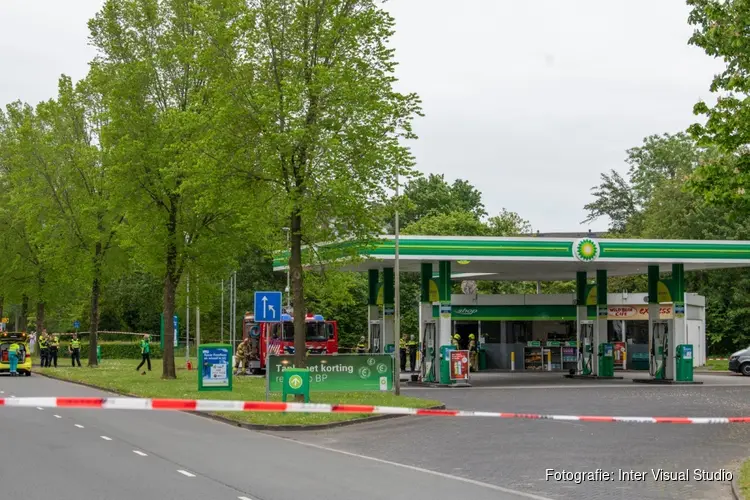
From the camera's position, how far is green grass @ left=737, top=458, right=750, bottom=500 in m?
11.6

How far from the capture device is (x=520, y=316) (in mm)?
48875

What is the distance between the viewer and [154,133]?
37.4 m

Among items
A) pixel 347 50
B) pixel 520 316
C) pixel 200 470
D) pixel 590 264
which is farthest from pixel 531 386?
pixel 200 470

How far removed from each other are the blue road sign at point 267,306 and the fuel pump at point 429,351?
12.3 m

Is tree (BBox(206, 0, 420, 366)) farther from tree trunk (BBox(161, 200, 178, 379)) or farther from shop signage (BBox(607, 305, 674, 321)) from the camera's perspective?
shop signage (BBox(607, 305, 674, 321))

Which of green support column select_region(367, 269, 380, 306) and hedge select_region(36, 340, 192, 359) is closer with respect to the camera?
green support column select_region(367, 269, 380, 306)

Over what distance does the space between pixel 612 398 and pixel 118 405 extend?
19875 millimetres

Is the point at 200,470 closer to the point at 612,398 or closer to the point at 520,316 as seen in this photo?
the point at 612,398

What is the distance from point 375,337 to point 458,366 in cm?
769

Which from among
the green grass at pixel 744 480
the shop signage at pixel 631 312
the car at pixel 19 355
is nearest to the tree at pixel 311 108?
the green grass at pixel 744 480

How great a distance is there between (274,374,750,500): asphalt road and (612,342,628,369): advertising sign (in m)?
20.8

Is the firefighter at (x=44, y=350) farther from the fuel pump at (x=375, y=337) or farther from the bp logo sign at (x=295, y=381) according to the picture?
the bp logo sign at (x=295, y=381)

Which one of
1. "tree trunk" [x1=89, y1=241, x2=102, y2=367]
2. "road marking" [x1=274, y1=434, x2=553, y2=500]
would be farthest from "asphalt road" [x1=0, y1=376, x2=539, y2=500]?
"tree trunk" [x1=89, y1=241, x2=102, y2=367]

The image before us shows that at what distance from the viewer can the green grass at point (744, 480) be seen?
1155cm
